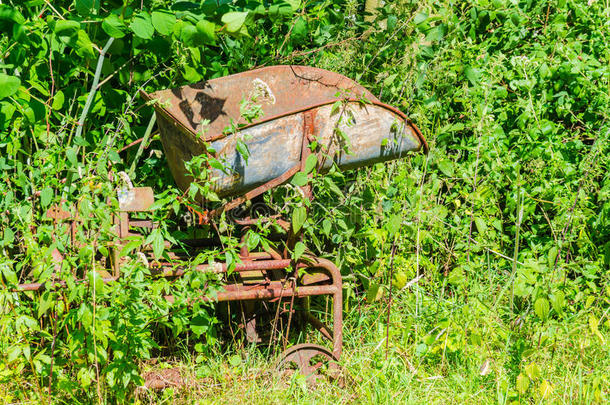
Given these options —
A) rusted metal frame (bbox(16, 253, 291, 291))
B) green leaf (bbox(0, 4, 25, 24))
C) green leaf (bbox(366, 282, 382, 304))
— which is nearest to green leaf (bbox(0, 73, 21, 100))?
green leaf (bbox(0, 4, 25, 24))

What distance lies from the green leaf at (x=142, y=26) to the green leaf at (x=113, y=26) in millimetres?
76

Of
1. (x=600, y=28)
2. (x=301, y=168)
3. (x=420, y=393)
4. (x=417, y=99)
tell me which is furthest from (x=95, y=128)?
(x=600, y=28)

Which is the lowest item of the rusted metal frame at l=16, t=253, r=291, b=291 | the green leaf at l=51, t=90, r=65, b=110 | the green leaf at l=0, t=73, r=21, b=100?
the rusted metal frame at l=16, t=253, r=291, b=291

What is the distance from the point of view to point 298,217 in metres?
2.73

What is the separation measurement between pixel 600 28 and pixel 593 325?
1.97 metres

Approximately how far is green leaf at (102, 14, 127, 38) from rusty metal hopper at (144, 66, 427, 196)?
0.29 meters

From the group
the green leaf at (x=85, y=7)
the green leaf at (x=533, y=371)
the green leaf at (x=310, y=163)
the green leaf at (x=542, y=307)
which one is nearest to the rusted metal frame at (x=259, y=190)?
the green leaf at (x=310, y=163)

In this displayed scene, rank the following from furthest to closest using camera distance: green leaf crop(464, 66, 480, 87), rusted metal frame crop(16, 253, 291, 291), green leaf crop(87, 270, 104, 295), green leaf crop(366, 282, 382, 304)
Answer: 1. green leaf crop(464, 66, 480, 87)
2. green leaf crop(366, 282, 382, 304)
3. rusted metal frame crop(16, 253, 291, 291)
4. green leaf crop(87, 270, 104, 295)

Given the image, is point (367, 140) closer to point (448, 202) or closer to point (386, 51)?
point (386, 51)

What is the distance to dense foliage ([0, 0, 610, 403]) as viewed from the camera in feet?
7.95

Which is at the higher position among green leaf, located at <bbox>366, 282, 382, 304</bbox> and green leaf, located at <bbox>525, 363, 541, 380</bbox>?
green leaf, located at <bbox>366, 282, 382, 304</bbox>

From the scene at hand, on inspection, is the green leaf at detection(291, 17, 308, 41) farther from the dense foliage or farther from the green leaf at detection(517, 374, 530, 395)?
the green leaf at detection(517, 374, 530, 395)

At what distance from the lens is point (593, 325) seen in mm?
2682

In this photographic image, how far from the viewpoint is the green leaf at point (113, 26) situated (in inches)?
106
